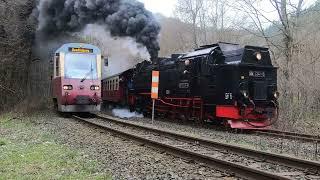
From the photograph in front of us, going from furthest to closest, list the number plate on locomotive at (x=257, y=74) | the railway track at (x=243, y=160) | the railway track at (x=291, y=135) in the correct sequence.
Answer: the number plate on locomotive at (x=257, y=74) → the railway track at (x=291, y=135) → the railway track at (x=243, y=160)

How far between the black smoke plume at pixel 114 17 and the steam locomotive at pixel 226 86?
13.7 feet

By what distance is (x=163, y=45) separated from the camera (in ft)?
146

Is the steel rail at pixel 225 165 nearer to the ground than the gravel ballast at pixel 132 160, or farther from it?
farther from it

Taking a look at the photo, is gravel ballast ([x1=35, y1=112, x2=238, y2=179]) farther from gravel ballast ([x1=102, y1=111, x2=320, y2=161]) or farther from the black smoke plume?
the black smoke plume

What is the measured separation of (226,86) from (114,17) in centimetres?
974

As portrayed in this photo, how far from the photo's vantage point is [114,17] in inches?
859

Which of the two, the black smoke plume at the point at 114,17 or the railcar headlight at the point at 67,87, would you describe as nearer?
the railcar headlight at the point at 67,87

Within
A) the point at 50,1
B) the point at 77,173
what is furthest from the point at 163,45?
the point at 77,173

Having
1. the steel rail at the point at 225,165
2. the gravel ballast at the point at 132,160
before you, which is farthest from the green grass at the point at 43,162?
the steel rail at the point at 225,165

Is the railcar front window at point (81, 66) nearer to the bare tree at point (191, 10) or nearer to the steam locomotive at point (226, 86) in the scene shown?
the steam locomotive at point (226, 86)

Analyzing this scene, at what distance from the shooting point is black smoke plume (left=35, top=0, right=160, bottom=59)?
21.7 meters

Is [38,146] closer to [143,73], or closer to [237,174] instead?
[237,174]

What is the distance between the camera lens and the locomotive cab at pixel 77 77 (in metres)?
18.7

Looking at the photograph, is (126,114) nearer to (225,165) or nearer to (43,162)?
(43,162)
